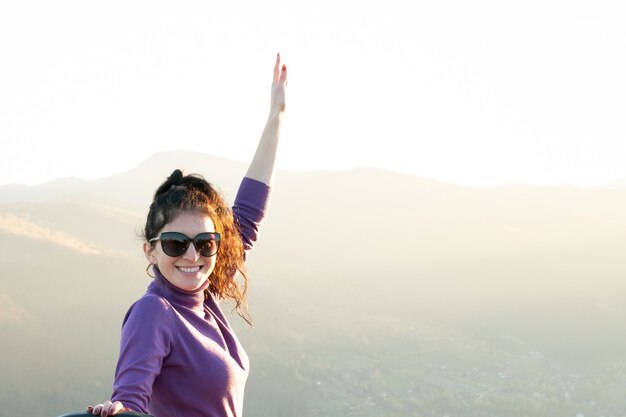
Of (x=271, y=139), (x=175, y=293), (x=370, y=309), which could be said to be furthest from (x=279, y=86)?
(x=370, y=309)

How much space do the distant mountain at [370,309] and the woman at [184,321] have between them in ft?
38.8

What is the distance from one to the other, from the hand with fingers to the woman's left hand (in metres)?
1.87

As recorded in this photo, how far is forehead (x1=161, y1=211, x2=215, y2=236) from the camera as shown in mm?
2318

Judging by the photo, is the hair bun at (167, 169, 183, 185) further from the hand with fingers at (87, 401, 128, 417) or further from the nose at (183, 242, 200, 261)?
the hand with fingers at (87, 401, 128, 417)

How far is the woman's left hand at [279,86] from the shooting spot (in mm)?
3420

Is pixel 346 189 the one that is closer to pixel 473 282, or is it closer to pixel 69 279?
pixel 473 282

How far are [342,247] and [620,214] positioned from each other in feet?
65.4

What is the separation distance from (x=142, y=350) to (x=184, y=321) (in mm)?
177

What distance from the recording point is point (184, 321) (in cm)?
223

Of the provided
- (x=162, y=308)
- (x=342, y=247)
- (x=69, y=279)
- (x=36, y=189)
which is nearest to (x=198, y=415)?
(x=162, y=308)

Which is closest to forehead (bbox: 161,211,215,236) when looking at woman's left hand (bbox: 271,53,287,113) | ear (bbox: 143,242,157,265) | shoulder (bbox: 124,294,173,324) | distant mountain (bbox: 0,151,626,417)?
ear (bbox: 143,242,157,265)

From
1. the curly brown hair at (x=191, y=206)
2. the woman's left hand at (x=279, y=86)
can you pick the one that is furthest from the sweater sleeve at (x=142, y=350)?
the woman's left hand at (x=279, y=86)

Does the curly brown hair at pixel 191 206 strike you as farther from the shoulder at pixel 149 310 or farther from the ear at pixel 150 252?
the shoulder at pixel 149 310

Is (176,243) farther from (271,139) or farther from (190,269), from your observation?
(271,139)
